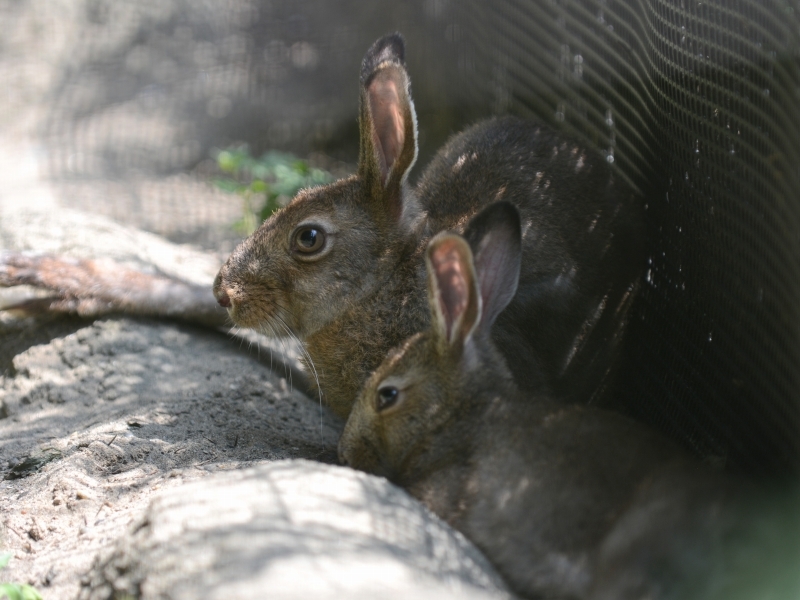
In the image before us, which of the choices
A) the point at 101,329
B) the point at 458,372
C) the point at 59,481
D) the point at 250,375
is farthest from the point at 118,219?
the point at 458,372

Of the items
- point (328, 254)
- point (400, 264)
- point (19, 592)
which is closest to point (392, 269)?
point (400, 264)

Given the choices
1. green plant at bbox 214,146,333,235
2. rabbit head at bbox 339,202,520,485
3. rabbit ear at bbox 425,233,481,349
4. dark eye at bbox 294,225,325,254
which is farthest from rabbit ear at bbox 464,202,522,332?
green plant at bbox 214,146,333,235

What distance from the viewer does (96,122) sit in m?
8.95

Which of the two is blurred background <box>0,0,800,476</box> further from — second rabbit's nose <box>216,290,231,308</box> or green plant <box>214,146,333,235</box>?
second rabbit's nose <box>216,290,231,308</box>

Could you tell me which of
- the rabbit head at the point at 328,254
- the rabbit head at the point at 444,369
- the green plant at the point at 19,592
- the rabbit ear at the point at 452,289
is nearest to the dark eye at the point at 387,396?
the rabbit head at the point at 444,369

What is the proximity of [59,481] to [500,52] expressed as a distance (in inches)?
202

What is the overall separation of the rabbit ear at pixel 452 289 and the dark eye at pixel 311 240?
1150 mm

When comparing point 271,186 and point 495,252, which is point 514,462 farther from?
point 271,186

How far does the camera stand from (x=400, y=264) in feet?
15.5

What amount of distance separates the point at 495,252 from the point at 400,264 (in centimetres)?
91

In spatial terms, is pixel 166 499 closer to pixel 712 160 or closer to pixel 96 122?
pixel 712 160

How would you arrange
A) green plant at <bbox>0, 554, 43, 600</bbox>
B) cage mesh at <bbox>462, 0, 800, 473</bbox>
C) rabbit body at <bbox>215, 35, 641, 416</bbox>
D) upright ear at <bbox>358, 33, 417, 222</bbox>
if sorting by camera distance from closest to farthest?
green plant at <bbox>0, 554, 43, 600</bbox>
cage mesh at <bbox>462, 0, 800, 473</bbox>
upright ear at <bbox>358, 33, 417, 222</bbox>
rabbit body at <bbox>215, 35, 641, 416</bbox>

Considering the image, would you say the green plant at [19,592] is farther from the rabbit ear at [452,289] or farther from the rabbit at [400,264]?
the rabbit at [400,264]

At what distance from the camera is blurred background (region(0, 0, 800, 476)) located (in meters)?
3.38
